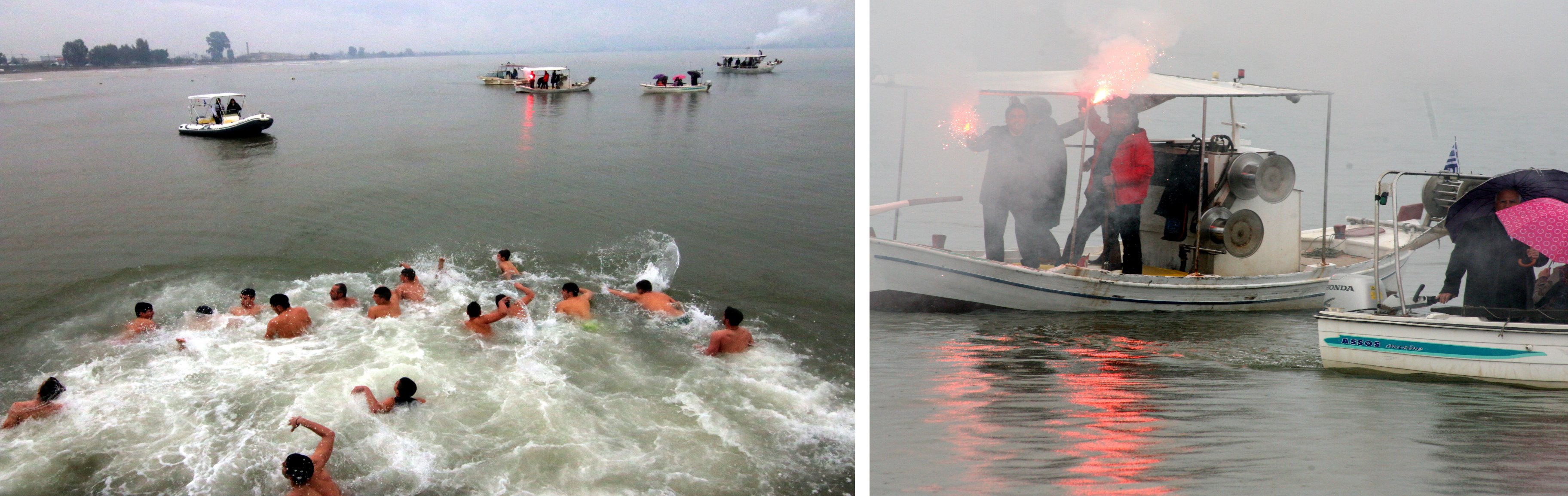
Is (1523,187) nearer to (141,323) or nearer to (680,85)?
(141,323)

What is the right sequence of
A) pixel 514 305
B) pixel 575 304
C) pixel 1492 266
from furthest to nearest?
1. pixel 575 304
2. pixel 514 305
3. pixel 1492 266

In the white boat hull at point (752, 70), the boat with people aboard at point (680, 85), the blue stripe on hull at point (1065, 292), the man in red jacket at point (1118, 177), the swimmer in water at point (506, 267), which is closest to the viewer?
the man in red jacket at point (1118, 177)

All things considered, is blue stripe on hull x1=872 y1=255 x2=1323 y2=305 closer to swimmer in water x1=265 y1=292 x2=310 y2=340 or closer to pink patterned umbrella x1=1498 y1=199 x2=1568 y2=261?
pink patterned umbrella x1=1498 y1=199 x2=1568 y2=261

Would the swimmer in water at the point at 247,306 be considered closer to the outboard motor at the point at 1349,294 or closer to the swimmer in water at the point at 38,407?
the swimmer in water at the point at 38,407

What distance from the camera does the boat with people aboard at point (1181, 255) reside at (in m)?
3.74

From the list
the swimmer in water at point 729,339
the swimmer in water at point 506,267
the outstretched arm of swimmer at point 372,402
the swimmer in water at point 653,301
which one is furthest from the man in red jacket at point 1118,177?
the swimmer in water at point 506,267

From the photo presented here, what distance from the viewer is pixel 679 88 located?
60.5 ft

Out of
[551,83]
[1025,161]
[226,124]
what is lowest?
[1025,161]

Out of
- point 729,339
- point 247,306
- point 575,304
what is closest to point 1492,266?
point 729,339

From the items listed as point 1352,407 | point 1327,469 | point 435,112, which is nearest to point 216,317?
point 1327,469

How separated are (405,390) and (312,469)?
0.64 m

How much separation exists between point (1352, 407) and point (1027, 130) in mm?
1562

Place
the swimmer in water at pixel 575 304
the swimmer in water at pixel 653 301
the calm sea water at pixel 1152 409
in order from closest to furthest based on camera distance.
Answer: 1. the calm sea water at pixel 1152 409
2. the swimmer in water at pixel 575 304
3. the swimmer in water at pixel 653 301

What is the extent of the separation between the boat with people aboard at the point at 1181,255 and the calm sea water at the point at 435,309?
66 centimetres
